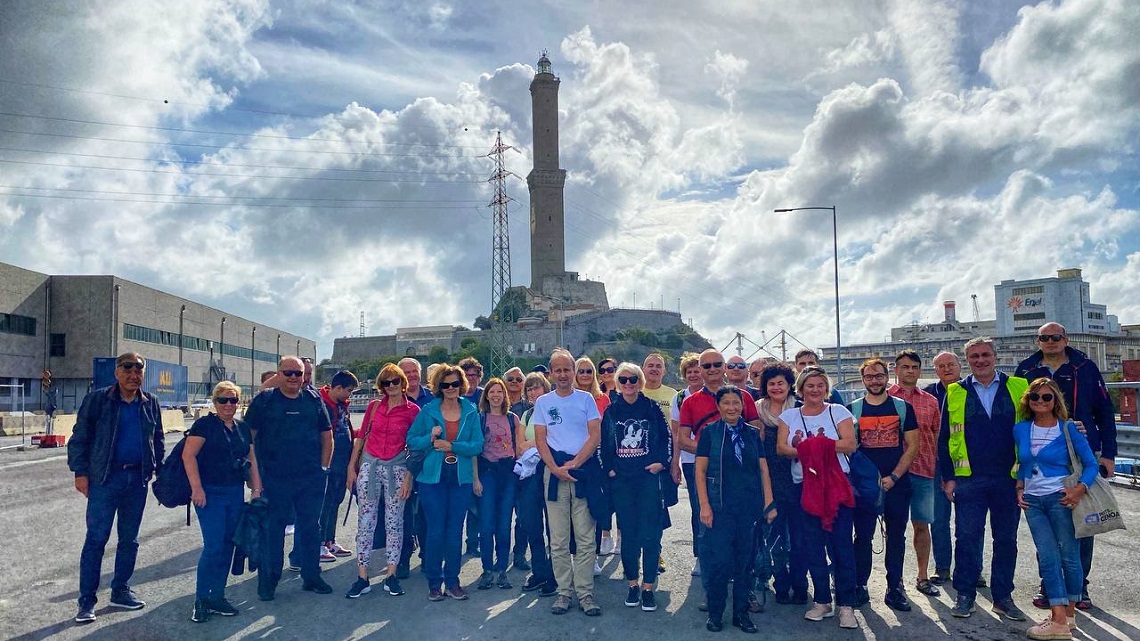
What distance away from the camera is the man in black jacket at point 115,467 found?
228 inches

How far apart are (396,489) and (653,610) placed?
7.74ft

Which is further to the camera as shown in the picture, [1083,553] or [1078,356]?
[1078,356]

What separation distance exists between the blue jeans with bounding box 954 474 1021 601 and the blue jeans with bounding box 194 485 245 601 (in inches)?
217

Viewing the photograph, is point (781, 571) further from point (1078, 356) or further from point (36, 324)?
point (36, 324)

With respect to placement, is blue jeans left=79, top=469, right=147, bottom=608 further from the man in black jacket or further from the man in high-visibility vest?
the man in high-visibility vest

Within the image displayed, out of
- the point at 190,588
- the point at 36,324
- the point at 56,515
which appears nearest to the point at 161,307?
the point at 36,324

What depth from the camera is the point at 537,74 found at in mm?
101625

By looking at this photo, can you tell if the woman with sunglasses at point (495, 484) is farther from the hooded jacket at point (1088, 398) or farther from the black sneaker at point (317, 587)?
the hooded jacket at point (1088, 398)

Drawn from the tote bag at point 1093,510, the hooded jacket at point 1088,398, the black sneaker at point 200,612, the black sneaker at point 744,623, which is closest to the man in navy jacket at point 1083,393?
the hooded jacket at point 1088,398

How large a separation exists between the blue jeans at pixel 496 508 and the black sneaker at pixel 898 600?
3.16 m

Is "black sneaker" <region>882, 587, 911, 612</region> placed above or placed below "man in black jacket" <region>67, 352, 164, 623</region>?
below

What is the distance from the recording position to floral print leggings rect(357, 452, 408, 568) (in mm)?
6449

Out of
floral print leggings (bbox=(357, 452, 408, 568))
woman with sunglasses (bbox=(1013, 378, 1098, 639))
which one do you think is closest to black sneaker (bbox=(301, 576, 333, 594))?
floral print leggings (bbox=(357, 452, 408, 568))

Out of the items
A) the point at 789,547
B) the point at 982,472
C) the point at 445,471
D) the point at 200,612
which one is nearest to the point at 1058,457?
the point at 982,472
